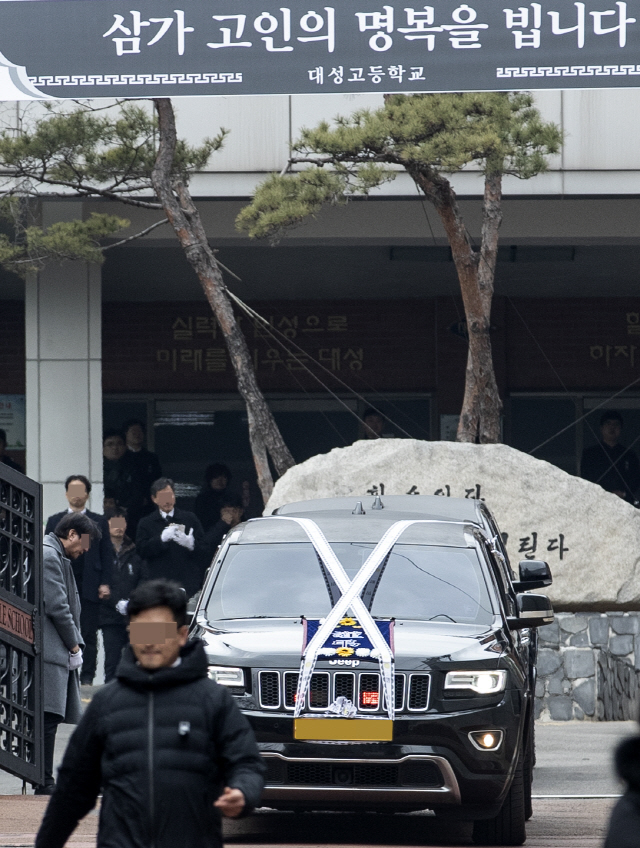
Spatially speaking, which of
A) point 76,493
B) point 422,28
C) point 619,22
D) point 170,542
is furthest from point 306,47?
point 170,542

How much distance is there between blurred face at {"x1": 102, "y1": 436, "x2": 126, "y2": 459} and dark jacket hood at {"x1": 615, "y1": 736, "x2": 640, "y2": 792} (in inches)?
570

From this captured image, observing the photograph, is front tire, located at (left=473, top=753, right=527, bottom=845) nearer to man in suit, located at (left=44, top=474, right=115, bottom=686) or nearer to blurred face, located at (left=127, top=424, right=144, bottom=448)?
man in suit, located at (left=44, top=474, right=115, bottom=686)

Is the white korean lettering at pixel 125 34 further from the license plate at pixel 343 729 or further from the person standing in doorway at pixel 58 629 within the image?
the license plate at pixel 343 729

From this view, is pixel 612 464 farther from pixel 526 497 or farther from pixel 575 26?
pixel 575 26

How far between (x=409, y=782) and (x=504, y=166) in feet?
22.1

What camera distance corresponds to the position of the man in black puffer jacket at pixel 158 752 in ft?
12.4

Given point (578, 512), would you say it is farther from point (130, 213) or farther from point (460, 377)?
point (460, 377)

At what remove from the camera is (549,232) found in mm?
16156

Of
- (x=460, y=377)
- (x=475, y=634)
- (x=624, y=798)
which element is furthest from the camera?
(x=460, y=377)

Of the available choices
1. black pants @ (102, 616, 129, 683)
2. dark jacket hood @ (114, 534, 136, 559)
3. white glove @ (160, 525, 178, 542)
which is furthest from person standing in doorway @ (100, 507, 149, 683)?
white glove @ (160, 525, 178, 542)

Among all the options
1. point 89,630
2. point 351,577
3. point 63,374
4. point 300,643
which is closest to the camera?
point 300,643

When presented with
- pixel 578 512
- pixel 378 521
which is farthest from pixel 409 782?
pixel 578 512

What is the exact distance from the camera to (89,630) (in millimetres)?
12555

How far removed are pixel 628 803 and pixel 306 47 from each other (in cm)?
764
